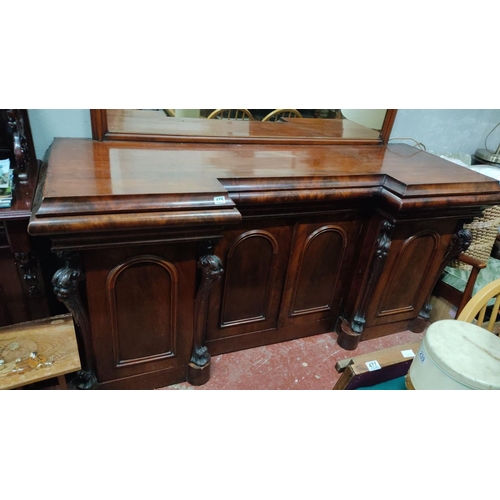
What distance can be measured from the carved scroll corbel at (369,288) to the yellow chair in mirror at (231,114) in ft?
2.71

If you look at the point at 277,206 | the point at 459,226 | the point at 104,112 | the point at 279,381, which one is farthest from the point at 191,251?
the point at 459,226

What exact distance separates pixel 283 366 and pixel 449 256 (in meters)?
0.95

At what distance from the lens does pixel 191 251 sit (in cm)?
128

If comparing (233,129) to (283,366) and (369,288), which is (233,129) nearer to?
(369,288)

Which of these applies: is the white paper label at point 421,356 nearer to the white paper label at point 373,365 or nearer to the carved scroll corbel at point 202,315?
the white paper label at point 373,365

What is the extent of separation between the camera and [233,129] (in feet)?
5.81

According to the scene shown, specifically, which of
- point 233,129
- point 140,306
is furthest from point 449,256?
point 140,306

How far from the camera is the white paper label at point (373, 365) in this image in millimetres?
1072

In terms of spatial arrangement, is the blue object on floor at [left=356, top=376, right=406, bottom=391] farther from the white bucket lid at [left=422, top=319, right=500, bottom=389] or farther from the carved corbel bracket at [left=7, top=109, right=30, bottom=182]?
the carved corbel bracket at [left=7, top=109, right=30, bottom=182]

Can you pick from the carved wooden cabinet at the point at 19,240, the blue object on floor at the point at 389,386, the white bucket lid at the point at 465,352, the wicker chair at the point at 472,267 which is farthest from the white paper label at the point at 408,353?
the carved wooden cabinet at the point at 19,240

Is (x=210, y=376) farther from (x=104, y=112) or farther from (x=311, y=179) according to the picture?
(x=104, y=112)

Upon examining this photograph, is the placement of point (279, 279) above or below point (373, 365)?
below

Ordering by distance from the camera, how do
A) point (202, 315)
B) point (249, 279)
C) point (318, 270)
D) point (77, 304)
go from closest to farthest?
1. point (77, 304)
2. point (202, 315)
3. point (249, 279)
4. point (318, 270)

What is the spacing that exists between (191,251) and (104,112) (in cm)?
68
